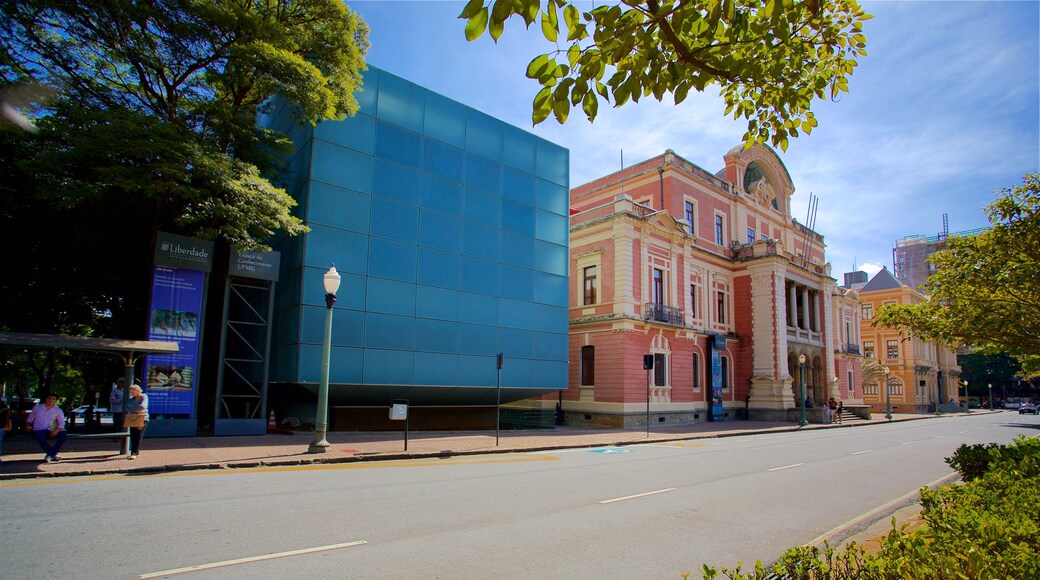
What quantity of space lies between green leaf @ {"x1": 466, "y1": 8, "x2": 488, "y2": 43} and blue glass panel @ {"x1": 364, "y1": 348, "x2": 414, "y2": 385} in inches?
701

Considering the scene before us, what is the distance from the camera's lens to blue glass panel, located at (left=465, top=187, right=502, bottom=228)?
2383cm

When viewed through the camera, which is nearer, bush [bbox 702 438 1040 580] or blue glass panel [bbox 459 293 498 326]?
bush [bbox 702 438 1040 580]

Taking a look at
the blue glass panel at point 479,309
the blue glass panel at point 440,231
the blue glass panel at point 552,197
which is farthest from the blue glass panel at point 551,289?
the blue glass panel at point 440,231

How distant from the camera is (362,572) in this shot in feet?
18.2

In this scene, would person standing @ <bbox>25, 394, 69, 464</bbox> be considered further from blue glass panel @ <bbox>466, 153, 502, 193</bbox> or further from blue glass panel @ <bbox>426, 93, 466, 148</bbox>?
blue glass panel @ <bbox>466, 153, 502, 193</bbox>

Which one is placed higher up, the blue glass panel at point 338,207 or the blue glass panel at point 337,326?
the blue glass panel at point 338,207

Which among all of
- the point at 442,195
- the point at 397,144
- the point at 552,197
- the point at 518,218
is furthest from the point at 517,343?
the point at 397,144

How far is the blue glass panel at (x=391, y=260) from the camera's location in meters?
20.7

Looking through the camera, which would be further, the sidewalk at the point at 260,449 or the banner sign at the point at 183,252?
the banner sign at the point at 183,252

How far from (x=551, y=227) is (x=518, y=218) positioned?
2059 millimetres

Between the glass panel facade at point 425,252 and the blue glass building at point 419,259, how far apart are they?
0.16 ft

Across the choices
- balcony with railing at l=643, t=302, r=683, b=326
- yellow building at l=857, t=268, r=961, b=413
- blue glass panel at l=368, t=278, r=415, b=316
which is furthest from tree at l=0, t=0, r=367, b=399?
yellow building at l=857, t=268, r=961, b=413

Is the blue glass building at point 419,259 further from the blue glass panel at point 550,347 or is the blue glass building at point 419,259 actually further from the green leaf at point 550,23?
the green leaf at point 550,23

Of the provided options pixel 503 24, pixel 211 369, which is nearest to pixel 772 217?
pixel 211 369
